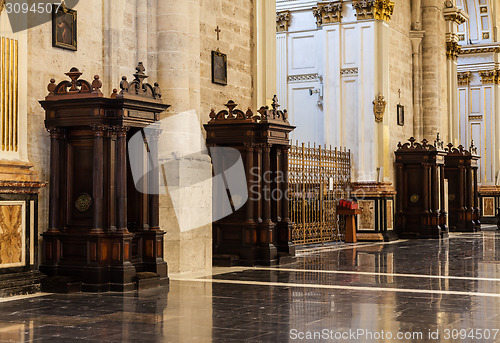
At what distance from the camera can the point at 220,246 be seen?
14.5 m

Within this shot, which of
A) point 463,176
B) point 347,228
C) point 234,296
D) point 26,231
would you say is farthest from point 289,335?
point 463,176

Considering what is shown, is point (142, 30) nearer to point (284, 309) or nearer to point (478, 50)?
point (284, 309)

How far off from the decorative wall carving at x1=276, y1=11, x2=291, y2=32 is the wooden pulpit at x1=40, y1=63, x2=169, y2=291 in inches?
534

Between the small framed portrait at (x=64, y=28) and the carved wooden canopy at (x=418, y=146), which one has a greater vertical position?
the small framed portrait at (x=64, y=28)

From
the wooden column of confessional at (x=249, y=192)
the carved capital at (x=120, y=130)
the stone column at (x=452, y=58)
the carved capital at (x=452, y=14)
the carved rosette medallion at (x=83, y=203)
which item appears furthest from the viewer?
the stone column at (x=452, y=58)

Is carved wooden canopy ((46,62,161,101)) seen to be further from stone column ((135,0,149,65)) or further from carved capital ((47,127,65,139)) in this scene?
stone column ((135,0,149,65))

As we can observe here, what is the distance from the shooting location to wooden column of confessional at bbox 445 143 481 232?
26.1m

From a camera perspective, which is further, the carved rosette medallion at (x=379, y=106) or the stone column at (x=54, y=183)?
the carved rosette medallion at (x=379, y=106)

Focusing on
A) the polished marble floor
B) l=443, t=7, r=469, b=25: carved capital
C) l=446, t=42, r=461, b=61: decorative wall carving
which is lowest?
the polished marble floor

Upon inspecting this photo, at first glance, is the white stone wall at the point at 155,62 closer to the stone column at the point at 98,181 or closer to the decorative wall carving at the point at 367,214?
the stone column at the point at 98,181

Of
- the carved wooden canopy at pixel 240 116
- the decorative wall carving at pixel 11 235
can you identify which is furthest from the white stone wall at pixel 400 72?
the decorative wall carving at pixel 11 235

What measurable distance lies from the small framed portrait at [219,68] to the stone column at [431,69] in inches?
468

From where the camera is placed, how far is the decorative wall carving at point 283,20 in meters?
23.8

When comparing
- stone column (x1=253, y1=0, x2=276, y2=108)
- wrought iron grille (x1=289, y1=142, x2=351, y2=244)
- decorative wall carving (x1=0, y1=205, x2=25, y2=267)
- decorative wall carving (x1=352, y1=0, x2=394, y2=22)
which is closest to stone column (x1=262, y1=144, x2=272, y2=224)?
stone column (x1=253, y1=0, x2=276, y2=108)
